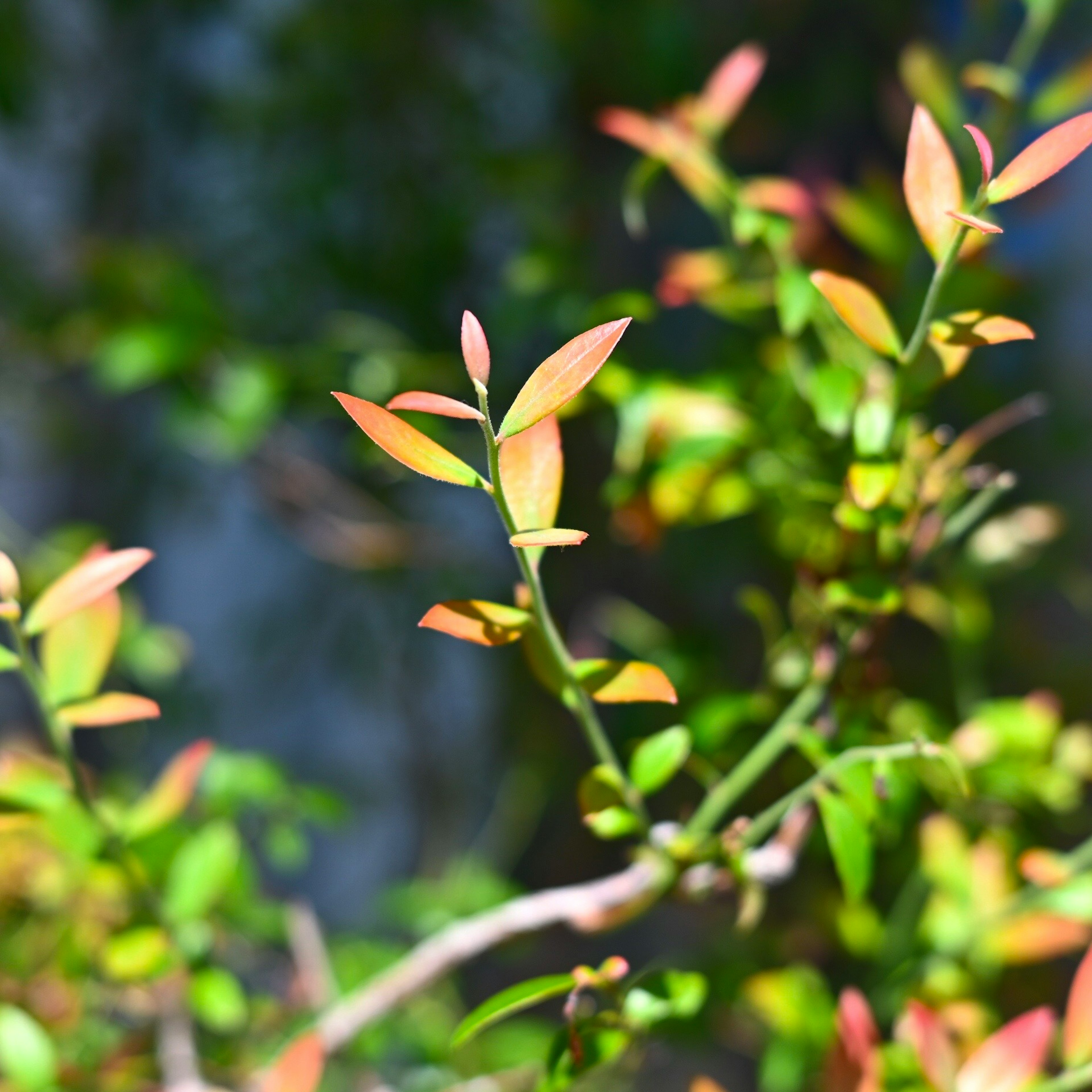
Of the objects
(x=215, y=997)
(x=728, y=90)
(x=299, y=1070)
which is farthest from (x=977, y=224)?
(x=215, y=997)

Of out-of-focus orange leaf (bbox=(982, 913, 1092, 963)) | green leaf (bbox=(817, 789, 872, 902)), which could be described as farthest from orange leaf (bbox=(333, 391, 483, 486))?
out-of-focus orange leaf (bbox=(982, 913, 1092, 963))

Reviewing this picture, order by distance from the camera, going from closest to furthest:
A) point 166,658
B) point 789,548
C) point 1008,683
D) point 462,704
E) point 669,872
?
point 669,872 → point 789,548 → point 166,658 → point 1008,683 → point 462,704

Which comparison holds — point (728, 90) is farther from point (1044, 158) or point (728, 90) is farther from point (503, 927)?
point (503, 927)

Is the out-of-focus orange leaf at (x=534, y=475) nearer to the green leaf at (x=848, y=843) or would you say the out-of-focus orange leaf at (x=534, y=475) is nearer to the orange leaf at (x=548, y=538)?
the orange leaf at (x=548, y=538)

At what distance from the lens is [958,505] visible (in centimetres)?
51

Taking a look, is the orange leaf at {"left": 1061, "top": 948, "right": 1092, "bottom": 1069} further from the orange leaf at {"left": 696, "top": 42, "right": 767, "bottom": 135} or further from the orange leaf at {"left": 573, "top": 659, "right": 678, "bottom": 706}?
the orange leaf at {"left": 696, "top": 42, "right": 767, "bottom": 135}

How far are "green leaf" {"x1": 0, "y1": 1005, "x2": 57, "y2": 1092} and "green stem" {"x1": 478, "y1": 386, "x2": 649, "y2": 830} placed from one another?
33cm

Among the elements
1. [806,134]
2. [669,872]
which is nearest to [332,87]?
[806,134]

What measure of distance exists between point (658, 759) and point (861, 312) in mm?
200

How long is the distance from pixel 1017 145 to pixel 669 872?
91cm

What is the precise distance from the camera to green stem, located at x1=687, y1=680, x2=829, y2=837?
44cm

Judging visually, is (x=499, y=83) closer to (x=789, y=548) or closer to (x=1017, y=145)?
(x=1017, y=145)

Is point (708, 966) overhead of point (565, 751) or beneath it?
overhead

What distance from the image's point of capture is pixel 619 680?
0.37 metres
